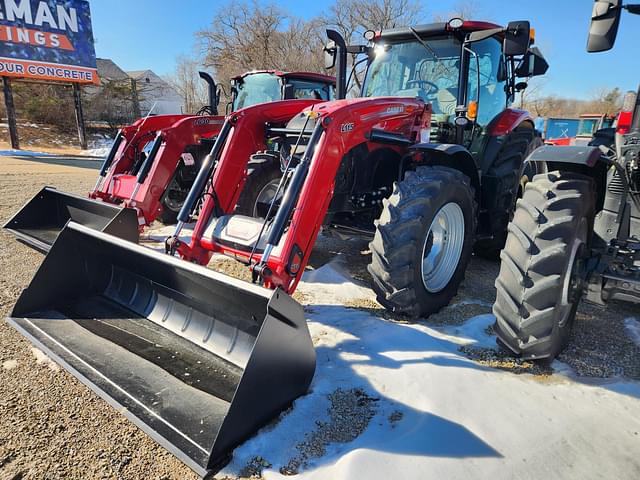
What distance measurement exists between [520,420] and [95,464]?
213 cm

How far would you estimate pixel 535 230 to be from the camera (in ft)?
8.70

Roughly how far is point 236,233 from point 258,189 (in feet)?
5.08

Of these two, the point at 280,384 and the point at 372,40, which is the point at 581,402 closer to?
the point at 280,384

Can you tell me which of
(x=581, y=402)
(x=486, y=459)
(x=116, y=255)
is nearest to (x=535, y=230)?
(x=581, y=402)

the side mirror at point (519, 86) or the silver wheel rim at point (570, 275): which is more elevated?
the side mirror at point (519, 86)

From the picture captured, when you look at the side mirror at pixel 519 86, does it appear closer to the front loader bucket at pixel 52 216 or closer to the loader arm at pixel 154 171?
the loader arm at pixel 154 171

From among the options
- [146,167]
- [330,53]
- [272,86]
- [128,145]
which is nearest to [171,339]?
[146,167]

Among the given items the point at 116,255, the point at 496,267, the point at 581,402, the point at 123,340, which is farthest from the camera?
the point at 496,267

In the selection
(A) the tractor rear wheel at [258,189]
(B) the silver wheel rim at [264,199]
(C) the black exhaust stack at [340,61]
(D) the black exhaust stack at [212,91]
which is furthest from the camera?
(D) the black exhaust stack at [212,91]

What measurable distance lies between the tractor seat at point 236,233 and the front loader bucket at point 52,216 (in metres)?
1.79

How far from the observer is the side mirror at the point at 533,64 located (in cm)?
487

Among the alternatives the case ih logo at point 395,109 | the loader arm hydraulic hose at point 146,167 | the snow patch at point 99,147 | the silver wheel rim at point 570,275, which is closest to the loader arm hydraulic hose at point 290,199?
the case ih logo at point 395,109

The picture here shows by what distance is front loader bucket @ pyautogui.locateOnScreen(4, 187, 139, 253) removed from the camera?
482 centimetres

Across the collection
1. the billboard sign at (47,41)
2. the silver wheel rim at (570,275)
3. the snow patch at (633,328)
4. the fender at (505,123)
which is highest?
the billboard sign at (47,41)
